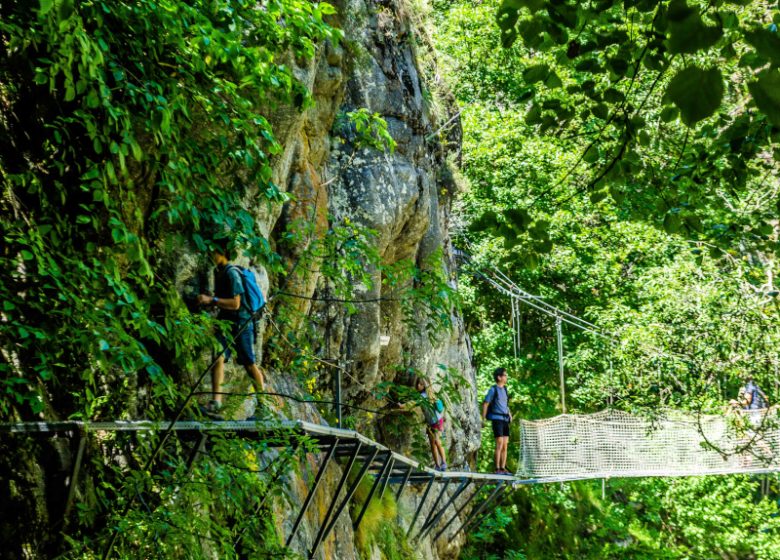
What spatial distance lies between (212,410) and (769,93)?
3.38 metres

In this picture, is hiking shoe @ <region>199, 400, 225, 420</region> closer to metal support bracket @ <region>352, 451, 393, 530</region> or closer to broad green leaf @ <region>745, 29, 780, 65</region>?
metal support bracket @ <region>352, 451, 393, 530</region>

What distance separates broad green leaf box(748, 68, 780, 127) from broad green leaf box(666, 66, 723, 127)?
8 centimetres

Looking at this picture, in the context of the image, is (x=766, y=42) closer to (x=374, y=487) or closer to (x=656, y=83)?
(x=656, y=83)

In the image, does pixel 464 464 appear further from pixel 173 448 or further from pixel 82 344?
pixel 82 344

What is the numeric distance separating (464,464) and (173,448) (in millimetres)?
7874

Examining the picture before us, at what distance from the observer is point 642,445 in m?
10.8

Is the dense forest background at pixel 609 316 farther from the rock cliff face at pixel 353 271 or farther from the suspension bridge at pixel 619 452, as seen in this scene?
the rock cliff face at pixel 353 271

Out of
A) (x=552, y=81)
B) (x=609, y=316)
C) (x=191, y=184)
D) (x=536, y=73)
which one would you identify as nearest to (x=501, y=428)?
(x=609, y=316)

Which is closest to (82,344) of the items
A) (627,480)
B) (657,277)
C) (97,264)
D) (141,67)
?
(97,264)

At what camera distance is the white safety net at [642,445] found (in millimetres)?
10172

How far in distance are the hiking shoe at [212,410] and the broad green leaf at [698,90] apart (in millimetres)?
3183

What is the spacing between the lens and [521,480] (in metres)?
10.6

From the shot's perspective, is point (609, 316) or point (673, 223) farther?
point (609, 316)

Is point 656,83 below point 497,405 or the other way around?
the other way around
